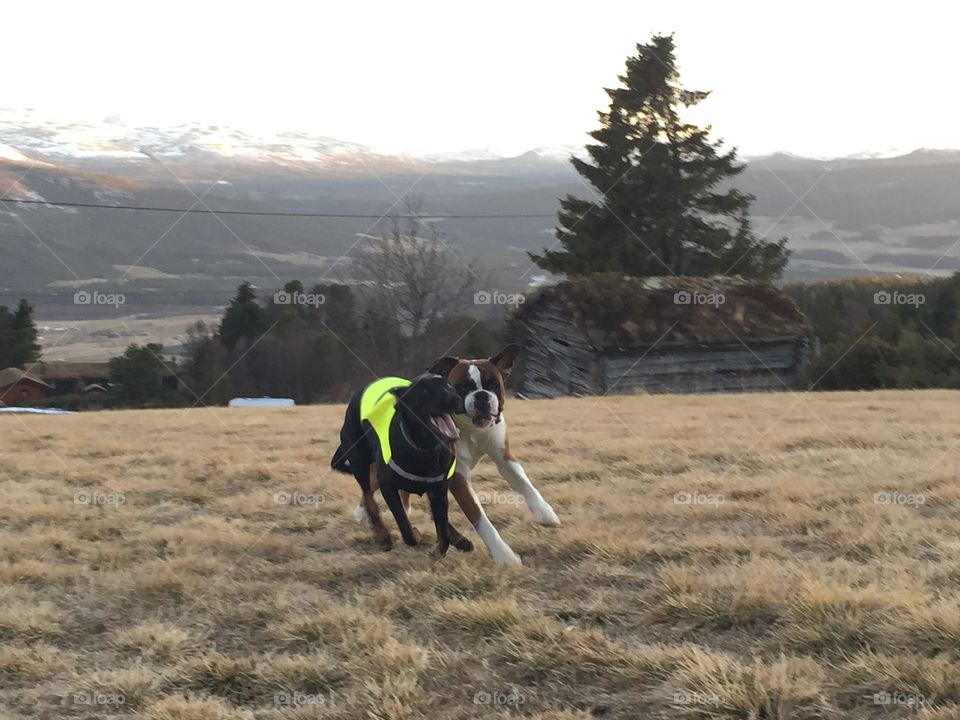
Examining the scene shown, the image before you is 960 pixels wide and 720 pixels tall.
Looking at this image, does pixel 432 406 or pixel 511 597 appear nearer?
pixel 511 597

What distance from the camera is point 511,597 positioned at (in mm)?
4715

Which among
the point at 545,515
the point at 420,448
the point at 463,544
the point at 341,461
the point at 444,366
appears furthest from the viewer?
the point at 341,461

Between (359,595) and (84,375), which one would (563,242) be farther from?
(359,595)

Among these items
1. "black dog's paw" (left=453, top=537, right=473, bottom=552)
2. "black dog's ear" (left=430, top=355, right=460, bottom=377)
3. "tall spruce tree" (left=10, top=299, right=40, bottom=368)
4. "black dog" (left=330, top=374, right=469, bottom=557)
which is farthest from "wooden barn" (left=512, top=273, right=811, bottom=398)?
"tall spruce tree" (left=10, top=299, right=40, bottom=368)

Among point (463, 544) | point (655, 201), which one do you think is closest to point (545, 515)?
point (463, 544)

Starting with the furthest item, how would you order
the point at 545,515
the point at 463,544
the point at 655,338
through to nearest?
the point at 655,338, the point at 545,515, the point at 463,544

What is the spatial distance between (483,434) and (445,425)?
800 millimetres

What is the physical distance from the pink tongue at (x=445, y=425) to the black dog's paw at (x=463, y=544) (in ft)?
2.35

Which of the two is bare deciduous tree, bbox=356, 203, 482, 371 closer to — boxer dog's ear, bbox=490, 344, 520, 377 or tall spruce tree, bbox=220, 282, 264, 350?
tall spruce tree, bbox=220, 282, 264, 350

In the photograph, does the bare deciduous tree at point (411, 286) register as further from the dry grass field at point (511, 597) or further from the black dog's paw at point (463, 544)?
the black dog's paw at point (463, 544)

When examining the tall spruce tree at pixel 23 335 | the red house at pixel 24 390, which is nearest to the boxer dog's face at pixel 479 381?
the red house at pixel 24 390

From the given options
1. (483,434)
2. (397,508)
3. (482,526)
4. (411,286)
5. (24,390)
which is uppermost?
(411,286)

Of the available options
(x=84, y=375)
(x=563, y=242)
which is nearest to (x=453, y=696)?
(x=563, y=242)

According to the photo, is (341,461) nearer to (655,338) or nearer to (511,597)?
(511,597)
